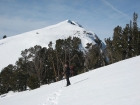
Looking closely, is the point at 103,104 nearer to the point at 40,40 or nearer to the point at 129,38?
the point at 129,38

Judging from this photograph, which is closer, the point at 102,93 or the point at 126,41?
the point at 102,93

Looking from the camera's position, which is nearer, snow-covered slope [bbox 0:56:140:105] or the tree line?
snow-covered slope [bbox 0:56:140:105]

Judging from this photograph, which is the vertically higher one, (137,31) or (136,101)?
(137,31)

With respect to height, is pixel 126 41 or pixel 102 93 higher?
pixel 126 41

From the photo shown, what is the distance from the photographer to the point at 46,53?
50062mm

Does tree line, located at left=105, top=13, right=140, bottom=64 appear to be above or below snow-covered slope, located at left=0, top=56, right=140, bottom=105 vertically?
above

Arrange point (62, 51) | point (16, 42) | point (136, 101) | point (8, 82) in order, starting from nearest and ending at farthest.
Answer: point (136, 101) < point (62, 51) < point (8, 82) < point (16, 42)

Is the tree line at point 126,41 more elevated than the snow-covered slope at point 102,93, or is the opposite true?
the tree line at point 126,41

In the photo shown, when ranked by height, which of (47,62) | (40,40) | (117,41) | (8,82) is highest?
(40,40)

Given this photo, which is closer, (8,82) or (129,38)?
(129,38)

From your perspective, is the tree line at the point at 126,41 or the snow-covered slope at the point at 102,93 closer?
the snow-covered slope at the point at 102,93

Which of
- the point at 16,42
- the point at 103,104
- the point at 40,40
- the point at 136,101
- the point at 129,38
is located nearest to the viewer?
the point at 136,101

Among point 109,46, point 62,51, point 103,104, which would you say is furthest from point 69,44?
point 103,104

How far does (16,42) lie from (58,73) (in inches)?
3297
